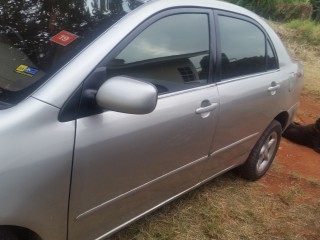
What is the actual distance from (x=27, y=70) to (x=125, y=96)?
1.61ft

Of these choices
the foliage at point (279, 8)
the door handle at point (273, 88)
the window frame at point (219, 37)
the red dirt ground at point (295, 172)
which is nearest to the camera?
the window frame at point (219, 37)

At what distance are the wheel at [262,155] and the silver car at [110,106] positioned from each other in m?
0.61

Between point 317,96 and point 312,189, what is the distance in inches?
167

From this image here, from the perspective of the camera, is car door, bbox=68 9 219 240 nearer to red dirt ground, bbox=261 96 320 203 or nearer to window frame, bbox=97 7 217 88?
window frame, bbox=97 7 217 88

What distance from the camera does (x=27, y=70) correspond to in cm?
192

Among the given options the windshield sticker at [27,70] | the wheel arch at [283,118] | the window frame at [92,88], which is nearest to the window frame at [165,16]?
the window frame at [92,88]

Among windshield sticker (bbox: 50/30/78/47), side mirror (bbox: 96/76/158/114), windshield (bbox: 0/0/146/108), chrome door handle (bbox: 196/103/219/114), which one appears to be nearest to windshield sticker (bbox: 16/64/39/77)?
windshield (bbox: 0/0/146/108)

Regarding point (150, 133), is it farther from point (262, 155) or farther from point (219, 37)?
point (262, 155)

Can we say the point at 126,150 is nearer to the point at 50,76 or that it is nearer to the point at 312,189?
the point at 50,76

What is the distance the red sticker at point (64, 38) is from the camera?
6.63ft

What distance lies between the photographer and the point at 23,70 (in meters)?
1.93

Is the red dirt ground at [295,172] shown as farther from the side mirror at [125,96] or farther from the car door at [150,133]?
the side mirror at [125,96]

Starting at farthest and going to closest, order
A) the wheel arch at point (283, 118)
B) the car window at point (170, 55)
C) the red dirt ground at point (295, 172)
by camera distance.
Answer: the red dirt ground at point (295, 172) → the wheel arch at point (283, 118) → the car window at point (170, 55)

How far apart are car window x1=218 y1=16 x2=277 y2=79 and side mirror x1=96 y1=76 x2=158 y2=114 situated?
117cm
